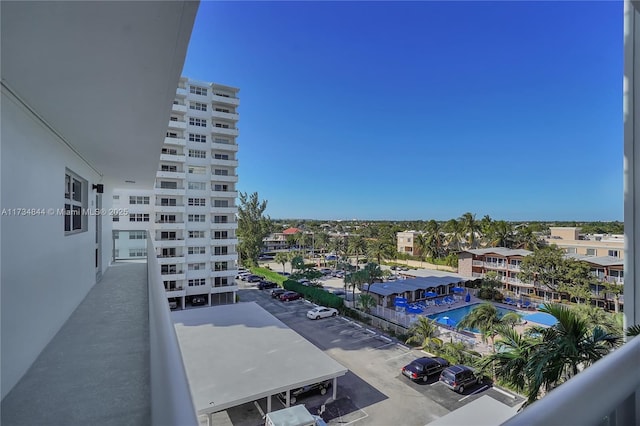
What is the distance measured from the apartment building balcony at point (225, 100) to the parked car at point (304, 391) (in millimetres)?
20582

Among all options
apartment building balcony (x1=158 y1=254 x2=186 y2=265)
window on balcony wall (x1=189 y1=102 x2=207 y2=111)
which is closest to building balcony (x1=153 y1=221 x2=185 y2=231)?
apartment building balcony (x1=158 y1=254 x2=186 y2=265)

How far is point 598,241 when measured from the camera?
25.5 meters

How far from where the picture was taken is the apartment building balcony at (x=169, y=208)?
2162cm

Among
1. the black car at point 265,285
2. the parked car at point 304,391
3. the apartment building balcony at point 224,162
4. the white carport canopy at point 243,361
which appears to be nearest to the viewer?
the white carport canopy at point 243,361

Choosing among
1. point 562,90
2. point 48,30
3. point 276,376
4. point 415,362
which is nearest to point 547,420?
point 48,30

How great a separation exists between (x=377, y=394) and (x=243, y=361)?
15.9ft

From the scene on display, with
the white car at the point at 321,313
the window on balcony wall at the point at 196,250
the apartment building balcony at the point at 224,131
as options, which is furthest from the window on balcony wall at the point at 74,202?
the apartment building balcony at the point at 224,131

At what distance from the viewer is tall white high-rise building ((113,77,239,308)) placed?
71.9 feet

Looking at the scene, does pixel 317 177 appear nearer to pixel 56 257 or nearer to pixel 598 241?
pixel 598 241

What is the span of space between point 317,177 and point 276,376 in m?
47.1

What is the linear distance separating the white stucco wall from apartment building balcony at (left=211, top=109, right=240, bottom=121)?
21193 millimetres

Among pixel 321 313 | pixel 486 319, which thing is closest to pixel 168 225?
pixel 321 313

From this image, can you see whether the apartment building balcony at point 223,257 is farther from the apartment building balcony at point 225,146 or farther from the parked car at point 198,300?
the apartment building balcony at point 225,146

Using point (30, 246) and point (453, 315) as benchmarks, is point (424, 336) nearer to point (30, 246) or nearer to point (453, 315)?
point (453, 315)
